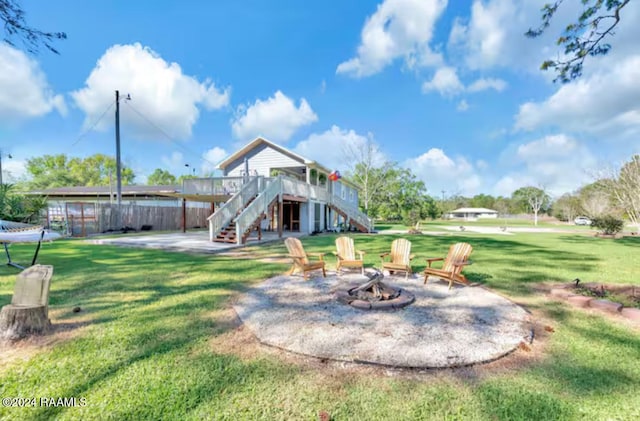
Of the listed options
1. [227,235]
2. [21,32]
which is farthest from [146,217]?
[21,32]

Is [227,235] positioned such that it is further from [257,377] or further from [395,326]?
[257,377]

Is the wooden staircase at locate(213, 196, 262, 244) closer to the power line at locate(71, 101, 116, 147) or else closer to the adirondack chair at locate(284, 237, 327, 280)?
the adirondack chair at locate(284, 237, 327, 280)

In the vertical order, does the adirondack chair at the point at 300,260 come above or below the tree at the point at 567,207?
below

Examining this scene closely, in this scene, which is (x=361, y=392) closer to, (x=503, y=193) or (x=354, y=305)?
(x=354, y=305)

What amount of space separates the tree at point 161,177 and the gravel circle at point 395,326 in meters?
72.3

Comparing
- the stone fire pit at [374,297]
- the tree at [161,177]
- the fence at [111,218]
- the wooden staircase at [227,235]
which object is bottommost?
the stone fire pit at [374,297]

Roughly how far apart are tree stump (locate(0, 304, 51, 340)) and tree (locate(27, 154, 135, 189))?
53545mm

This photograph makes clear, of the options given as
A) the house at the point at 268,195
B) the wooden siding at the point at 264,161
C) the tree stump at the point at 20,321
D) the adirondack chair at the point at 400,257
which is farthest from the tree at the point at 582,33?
the wooden siding at the point at 264,161

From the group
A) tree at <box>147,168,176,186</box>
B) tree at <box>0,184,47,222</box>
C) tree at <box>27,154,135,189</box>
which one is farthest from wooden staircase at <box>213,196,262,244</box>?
tree at <box>147,168,176,186</box>

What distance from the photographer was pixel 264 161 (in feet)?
64.9

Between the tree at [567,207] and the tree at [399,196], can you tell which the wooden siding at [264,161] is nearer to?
the tree at [399,196]

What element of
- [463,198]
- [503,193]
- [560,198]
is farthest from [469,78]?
[503,193]

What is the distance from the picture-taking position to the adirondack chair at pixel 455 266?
5.81 m

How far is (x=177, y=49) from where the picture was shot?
20.5 meters
